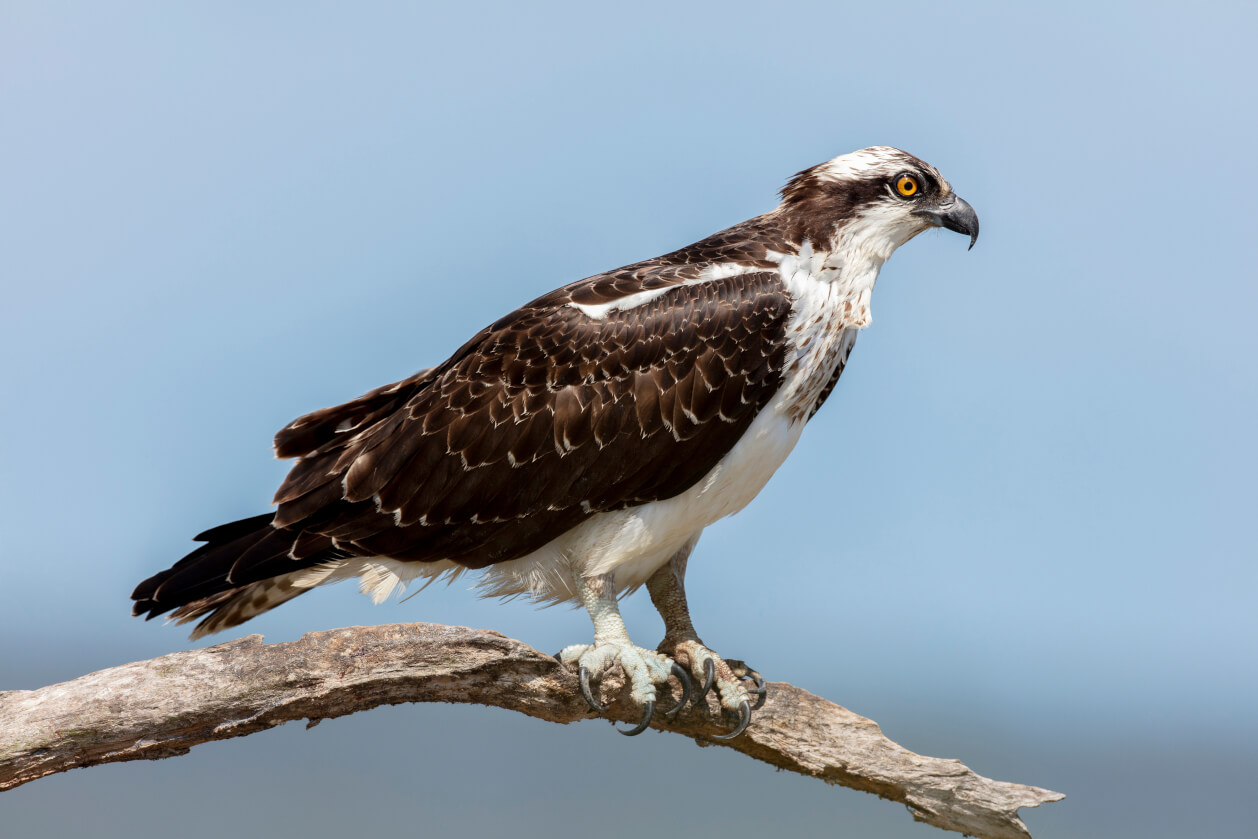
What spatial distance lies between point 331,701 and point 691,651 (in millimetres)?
1824

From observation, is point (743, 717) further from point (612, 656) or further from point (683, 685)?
point (612, 656)

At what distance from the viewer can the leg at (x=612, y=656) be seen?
5562 mm

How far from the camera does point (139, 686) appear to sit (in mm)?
5449

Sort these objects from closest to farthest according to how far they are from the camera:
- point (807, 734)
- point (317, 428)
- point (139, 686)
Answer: point (139, 686) → point (807, 734) → point (317, 428)

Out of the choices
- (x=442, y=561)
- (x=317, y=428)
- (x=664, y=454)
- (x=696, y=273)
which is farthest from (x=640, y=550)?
(x=317, y=428)

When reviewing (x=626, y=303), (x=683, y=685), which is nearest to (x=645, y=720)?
(x=683, y=685)

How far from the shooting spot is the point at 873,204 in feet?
19.6

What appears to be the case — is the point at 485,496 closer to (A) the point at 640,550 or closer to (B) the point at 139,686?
(A) the point at 640,550

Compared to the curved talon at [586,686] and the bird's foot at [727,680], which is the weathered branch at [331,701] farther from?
the bird's foot at [727,680]

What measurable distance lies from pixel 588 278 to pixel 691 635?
6.51ft

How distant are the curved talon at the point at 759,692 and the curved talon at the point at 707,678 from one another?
0.76ft

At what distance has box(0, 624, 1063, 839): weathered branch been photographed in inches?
213

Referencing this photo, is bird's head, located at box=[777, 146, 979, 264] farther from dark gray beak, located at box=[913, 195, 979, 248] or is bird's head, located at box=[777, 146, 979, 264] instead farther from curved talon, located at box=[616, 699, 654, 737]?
curved talon, located at box=[616, 699, 654, 737]

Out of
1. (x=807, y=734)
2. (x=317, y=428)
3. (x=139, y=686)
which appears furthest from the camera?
(x=317, y=428)
